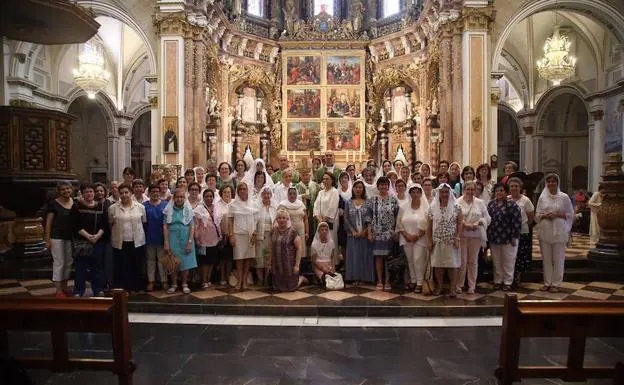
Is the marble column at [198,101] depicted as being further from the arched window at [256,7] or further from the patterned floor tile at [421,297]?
the patterned floor tile at [421,297]

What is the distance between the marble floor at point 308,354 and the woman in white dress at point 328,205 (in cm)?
199

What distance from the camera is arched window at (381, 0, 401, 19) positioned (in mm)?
17737

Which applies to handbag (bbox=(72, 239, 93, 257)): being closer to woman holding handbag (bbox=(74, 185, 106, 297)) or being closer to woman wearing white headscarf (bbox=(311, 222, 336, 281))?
woman holding handbag (bbox=(74, 185, 106, 297))

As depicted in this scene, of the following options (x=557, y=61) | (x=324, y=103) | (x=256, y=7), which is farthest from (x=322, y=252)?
(x=256, y=7)

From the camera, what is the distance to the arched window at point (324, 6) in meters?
18.8

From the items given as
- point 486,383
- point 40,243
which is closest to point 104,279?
point 40,243

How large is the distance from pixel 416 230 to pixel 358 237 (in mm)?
844

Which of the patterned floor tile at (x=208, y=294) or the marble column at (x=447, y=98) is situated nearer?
the patterned floor tile at (x=208, y=294)

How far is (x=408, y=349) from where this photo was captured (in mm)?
4070

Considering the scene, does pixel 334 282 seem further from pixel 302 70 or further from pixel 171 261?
pixel 302 70

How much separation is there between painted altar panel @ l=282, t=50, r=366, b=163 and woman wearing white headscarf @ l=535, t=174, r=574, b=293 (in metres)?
10.7

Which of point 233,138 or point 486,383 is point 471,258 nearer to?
point 486,383

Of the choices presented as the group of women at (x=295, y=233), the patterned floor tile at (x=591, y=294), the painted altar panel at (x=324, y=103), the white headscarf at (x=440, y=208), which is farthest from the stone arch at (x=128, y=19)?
the patterned floor tile at (x=591, y=294)

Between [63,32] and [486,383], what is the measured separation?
16.7 feet
